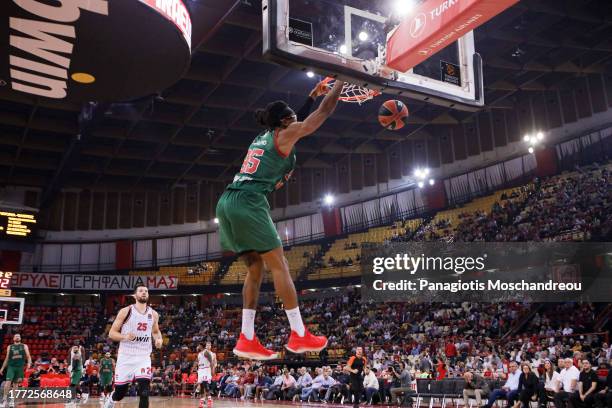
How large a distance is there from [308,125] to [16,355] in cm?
1146

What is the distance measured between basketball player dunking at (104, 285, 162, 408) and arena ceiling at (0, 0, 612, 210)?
10224 millimetres

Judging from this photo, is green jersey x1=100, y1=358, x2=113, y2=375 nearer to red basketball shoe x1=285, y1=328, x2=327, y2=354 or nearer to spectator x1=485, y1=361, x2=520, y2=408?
spectator x1=485, y1=361, x2=520, y2=408

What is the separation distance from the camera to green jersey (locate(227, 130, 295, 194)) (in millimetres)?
4055

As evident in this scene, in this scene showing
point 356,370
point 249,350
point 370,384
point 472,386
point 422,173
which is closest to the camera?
point 249,350

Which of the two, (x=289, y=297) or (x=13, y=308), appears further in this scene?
(x=13, y=308)

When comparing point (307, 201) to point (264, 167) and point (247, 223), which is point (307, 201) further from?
point (247, 223)

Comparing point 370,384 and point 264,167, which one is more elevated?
point 264,167

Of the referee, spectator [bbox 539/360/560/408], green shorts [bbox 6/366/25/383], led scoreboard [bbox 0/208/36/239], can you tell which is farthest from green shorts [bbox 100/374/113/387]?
led scoreboard [bbox 0/208/36/239]

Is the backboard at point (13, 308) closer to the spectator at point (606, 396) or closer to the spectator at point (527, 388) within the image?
the spectator at point (527, 388)

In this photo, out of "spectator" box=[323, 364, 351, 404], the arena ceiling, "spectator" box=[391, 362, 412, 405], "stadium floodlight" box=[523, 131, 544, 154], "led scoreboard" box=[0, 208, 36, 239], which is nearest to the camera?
"spectator" box=[391, 362, 412, 405]

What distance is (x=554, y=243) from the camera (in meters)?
19.3

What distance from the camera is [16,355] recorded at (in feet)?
41.9

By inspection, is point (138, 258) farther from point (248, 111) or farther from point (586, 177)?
point (586, 177)

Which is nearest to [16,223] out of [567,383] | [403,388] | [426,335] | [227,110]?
[227,110]
